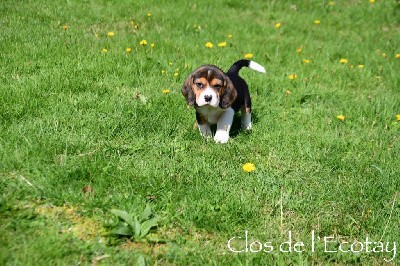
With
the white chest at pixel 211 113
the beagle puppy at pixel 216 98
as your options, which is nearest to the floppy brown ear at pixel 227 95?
the beagle puppy at pixel 216 98

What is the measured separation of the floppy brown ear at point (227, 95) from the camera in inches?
159

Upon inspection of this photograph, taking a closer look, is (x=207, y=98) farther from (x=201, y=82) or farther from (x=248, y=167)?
(x=248, y=167)

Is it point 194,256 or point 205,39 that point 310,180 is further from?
point 205,39

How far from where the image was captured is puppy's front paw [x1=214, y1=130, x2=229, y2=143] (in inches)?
162

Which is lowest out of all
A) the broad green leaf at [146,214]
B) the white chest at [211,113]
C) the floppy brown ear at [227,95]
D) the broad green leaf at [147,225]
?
the broad green leaf at [147,225]

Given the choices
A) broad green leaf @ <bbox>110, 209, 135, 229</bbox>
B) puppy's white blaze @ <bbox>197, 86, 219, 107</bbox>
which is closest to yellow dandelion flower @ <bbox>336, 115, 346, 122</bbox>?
puppy's white blaze @ <bbox>197, 86, 219, 107</bbox>

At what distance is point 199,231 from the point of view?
116 inches

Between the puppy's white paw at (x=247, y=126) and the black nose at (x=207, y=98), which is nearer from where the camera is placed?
the black nose at (x=207, y=98)

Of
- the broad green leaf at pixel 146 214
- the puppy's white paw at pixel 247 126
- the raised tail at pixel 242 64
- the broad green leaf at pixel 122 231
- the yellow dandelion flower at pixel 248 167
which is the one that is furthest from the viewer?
the raised tail at pixel 242 64

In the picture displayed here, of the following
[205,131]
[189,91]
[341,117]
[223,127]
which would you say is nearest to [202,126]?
[205,131]

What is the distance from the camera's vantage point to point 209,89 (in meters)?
3.85

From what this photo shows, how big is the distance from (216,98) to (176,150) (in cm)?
57

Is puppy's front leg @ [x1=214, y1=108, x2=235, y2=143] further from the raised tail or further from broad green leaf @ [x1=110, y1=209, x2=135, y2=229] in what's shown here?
broad green leaf @ [x1=110, y1=209, x2=135, y2=229]

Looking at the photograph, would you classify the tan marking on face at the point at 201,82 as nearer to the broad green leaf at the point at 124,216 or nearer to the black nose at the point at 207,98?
the black nose at the point at 207,98
